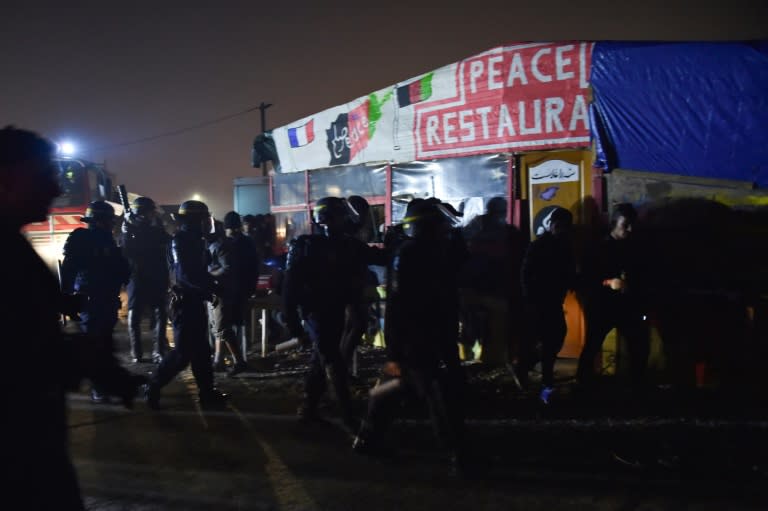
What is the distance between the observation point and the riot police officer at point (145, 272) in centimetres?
846

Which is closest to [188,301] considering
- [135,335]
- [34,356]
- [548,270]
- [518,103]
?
[135,335]

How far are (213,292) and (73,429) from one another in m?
1.74

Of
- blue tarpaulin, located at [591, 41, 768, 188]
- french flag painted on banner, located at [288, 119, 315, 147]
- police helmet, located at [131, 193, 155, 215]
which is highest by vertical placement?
french flag painted on banner, located at [288, 119, 315, 147]

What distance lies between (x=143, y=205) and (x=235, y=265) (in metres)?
1.71

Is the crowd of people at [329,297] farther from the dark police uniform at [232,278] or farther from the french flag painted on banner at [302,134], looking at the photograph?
the french flag painted on banner at [302,134]

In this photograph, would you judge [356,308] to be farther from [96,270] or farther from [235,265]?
[96,270]

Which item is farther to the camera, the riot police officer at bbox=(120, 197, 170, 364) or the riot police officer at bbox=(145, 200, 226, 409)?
the riot police officer at bbox=(120, 197, 170, 364)

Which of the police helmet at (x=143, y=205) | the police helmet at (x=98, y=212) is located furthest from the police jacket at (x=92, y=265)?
the police helmet at (x=143, y=205)

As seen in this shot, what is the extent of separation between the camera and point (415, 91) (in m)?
8.98

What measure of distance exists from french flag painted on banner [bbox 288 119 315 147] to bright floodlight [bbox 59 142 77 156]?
5.39 metres

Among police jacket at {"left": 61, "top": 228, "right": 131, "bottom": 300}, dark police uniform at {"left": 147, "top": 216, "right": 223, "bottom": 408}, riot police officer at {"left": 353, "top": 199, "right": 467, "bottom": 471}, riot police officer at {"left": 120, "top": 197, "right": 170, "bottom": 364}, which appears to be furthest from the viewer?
riot police officer at {"left": 120, "top": 197, "right": 170, "bottom": 364}

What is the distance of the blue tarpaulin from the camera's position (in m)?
6.19

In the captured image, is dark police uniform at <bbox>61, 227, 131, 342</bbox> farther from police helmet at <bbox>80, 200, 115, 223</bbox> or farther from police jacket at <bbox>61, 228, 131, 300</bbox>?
police helmet at <bbox>80, 200, 115, 223</bbox>

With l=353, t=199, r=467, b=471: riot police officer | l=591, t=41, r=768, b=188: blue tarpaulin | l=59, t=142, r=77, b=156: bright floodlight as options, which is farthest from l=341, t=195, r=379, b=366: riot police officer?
l=59, t=142, r=77, b=156: bright floodlight
